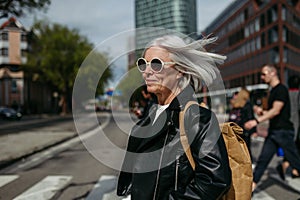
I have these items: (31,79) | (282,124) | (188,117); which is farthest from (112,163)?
(31,79)

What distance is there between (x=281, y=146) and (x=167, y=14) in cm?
359

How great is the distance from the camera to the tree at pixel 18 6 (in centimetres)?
816

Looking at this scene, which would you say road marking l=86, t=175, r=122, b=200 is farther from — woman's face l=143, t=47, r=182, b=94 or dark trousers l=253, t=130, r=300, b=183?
woman's face l=143, t=47, r=182, b=94

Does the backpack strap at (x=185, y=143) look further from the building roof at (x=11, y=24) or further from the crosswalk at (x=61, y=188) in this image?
the building roof at (x=11, y=24)

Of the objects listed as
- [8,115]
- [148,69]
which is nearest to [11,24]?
[148,69]

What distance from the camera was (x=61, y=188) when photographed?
18.9 ft

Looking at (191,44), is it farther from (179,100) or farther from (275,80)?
(275,80)

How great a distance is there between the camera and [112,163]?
2.01 metres

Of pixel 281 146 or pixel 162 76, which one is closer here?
pixel 162 76

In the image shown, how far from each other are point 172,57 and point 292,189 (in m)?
4.67

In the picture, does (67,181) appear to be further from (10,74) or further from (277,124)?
(10,74)

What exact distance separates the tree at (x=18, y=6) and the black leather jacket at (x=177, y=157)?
7.21 m

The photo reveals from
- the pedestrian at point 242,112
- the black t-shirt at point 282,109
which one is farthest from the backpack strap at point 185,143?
the pedestrian at point 242,112

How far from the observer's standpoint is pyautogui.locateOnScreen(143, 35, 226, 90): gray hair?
183 cm
